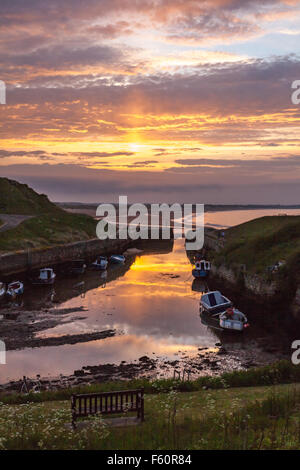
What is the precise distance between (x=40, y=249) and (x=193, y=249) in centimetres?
4029

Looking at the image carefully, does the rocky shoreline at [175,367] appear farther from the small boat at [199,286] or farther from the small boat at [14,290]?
the small boat at [14,290]

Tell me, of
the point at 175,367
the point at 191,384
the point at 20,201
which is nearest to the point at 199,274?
the point at 175,367

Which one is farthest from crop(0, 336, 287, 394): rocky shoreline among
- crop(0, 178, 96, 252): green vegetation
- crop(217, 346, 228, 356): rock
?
crop(0, 178, 96, 252): green vegetation

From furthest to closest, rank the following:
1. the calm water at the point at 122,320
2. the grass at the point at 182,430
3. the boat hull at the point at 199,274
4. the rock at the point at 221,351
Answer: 1. the boat hull at the point at 199,274
2. the rock at the point at 221,351
3. the calm water at the point at 122,320
4. the grass at the point at 182,430

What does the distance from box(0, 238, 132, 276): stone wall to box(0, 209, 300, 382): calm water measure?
9243 mm

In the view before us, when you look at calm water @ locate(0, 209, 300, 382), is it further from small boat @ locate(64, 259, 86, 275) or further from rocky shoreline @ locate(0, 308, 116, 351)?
small boat @ locate(64, 259, 86, 275)

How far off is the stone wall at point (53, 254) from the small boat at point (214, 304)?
3176cm

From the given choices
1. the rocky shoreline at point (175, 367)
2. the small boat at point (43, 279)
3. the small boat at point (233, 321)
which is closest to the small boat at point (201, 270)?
the small boat at point (43, 279)

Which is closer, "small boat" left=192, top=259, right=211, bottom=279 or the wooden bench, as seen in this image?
the wooden bench

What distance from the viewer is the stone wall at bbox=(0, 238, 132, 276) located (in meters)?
58.8

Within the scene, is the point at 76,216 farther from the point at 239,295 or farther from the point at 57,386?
the point at 57,386

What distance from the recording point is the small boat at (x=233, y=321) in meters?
32.7

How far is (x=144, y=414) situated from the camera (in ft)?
46.5
